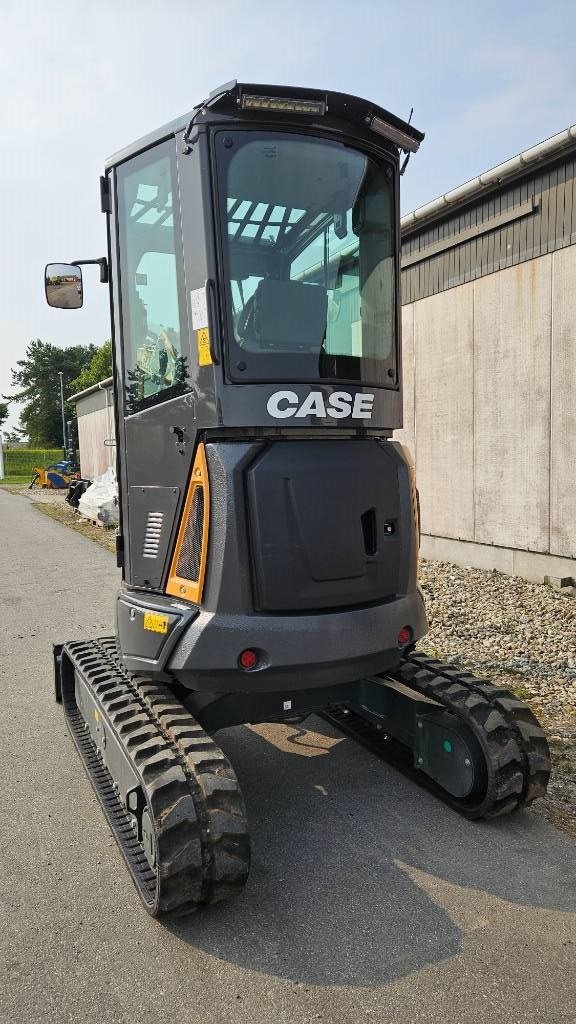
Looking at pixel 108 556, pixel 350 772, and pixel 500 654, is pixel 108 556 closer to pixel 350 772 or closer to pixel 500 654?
pixel 500 654

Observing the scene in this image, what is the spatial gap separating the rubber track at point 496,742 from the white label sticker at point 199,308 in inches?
80.2

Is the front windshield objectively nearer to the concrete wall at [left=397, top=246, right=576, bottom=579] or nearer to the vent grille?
the vent grille

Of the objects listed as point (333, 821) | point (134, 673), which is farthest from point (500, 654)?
point (134, 673)

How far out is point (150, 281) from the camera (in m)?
3.37

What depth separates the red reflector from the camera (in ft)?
9.90

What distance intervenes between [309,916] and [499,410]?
6435mm

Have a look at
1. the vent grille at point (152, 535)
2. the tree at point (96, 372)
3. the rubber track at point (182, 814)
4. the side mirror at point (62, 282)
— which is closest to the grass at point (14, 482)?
the tree at point (96, 372)

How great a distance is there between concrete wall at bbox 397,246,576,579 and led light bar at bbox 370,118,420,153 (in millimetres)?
4424

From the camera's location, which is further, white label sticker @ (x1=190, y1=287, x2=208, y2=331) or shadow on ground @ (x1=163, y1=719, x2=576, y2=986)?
white label sticker @ (x1=190, y1=287, x2=208, y2=331)

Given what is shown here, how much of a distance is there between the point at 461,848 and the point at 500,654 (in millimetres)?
2858

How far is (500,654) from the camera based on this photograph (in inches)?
232

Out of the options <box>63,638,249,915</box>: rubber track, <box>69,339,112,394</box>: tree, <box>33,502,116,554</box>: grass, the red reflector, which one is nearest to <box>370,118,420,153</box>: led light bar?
the red reflector

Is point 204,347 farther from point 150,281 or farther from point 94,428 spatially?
point 94,428

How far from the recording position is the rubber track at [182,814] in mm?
2633
